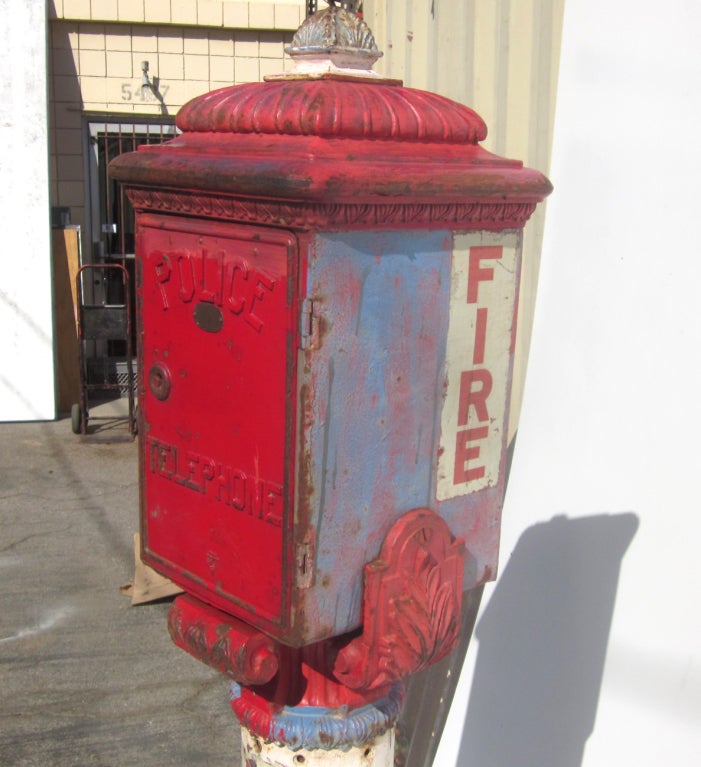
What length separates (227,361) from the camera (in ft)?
5.53

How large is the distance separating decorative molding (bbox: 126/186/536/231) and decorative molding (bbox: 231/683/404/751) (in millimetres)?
941

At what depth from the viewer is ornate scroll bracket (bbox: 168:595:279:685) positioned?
1.76 m

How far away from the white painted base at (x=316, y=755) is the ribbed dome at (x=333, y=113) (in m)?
1.16

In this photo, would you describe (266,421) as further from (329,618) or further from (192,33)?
(192,33)

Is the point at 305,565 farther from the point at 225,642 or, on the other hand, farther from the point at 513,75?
the point at 513,75

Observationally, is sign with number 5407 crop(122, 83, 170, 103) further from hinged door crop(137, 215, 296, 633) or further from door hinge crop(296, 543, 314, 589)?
door hinge crop(296, 543, 314, 589)

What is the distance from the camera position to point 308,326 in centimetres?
152

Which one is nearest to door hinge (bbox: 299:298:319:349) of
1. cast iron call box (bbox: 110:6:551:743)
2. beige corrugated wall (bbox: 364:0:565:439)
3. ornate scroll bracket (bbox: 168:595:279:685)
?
cast iron call box (bbox: 110:6:551:743)

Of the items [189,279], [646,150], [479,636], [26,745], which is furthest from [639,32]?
[26,745]

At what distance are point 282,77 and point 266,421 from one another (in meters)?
0.61

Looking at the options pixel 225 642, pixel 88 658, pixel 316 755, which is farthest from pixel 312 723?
pixel 88 658

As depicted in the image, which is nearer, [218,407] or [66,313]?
[218,407]

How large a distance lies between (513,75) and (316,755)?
2.27 meters

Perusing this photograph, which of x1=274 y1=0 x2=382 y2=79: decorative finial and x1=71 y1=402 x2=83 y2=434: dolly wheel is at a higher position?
x1=274 y1=0 x2=382 y2=79: decorative finial
